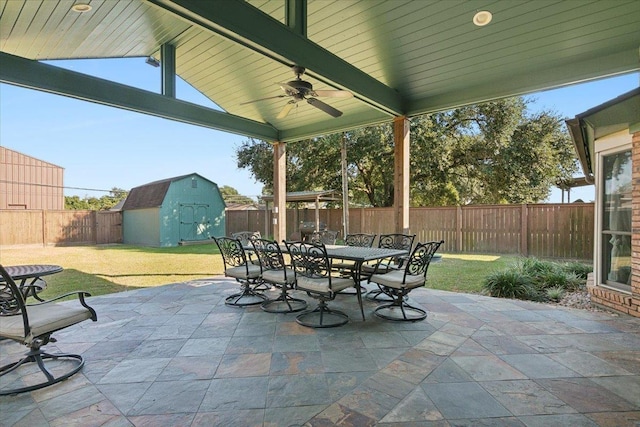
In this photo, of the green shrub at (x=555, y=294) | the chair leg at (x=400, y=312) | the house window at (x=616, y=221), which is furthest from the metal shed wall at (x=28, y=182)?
the house window at (x=616, y=221)

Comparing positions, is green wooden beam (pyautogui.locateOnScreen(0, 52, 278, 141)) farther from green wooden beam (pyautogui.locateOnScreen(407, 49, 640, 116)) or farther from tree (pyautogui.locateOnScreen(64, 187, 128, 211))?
tree (pyautogui.locateOnScreen(64, 187, 128, 211))

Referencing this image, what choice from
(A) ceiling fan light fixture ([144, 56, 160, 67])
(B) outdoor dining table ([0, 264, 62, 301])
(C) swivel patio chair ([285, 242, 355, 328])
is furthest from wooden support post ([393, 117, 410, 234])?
(B) outdoor dining table ([0, 264, 62, 301])

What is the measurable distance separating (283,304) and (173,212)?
35.9 ft

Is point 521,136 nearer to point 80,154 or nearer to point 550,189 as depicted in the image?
point 550,189

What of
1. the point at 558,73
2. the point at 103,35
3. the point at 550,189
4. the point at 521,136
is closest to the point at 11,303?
the point at 103,35

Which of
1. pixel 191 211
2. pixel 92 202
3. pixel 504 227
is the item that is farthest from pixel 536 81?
pixel 92 202

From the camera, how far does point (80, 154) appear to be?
24.1 meters

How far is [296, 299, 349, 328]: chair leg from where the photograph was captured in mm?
3488

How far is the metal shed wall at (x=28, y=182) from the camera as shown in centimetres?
1603

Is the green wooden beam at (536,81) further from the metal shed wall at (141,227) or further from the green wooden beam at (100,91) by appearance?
the metal shed wall at (141,227)

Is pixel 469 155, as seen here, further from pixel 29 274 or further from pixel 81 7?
pixel 29 274

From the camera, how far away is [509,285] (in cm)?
494

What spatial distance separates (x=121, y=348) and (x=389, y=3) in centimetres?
444

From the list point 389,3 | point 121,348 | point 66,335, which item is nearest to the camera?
point 121,348
